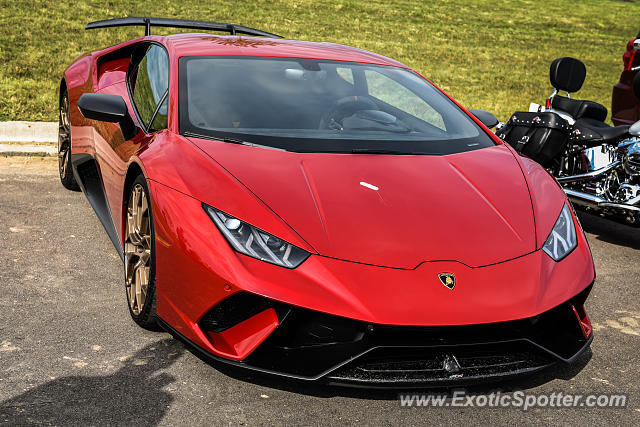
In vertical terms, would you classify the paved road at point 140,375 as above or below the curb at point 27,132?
above

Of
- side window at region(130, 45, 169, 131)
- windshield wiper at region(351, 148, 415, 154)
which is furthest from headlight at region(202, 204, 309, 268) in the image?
side window at region(130, 45, 169, 131)

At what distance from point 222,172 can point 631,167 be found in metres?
3.19

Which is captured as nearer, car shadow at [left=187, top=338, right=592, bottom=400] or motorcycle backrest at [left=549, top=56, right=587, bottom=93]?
car shadow at [left=187, top=338, right=592, bottom=400]

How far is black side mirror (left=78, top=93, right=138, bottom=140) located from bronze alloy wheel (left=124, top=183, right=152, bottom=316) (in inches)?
19.4

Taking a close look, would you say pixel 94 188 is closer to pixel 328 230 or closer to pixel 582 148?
pixel 328 230

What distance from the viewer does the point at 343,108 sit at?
4031 millimetres

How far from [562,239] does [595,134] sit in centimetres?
290

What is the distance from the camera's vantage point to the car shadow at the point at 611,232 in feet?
18.3

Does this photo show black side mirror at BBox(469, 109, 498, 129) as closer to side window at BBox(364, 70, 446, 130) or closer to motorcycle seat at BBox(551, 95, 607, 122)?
side window at BBox(364, 70, 446, 130)

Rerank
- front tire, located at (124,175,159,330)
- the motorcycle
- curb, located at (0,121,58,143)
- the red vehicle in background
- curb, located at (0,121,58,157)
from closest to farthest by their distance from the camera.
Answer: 1. front tire, located at (124,175,159,330)
2. the motorcycle
3. curb, located at (0,121,58,157)
4. the red vehicle in background
5. curb, located at (0,121,58,143)

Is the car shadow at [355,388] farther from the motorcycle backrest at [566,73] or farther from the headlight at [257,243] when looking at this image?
the motorcycle backrest at [566,73]

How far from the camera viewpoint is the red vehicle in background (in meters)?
7.37

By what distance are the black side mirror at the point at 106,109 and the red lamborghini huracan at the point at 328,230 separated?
1 cm

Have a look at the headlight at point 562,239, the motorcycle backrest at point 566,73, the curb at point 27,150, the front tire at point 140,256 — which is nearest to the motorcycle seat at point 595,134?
the motorcycle backrest at point 566,73
